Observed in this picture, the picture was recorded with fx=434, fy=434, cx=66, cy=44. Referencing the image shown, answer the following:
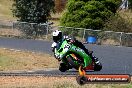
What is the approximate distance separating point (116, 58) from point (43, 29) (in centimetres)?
1578

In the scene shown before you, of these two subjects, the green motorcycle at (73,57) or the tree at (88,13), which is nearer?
the green motorcycle at (73,57)

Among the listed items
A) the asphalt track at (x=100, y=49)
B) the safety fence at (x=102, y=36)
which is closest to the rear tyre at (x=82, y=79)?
the asphalt track at (x=100, y=49)

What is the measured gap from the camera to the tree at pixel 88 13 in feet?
159

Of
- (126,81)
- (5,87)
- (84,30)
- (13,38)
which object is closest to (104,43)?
(84,30)

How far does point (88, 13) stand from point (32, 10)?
7.50 m

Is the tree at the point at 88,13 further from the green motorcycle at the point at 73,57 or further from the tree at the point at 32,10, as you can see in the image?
the green motorcycle at the point at 73,57

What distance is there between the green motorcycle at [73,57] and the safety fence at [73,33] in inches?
1347

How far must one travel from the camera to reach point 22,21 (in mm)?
52906

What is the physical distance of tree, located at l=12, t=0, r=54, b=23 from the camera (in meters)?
52.4

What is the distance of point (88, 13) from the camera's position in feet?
160

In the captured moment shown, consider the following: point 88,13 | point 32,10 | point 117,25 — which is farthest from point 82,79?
point 32,10

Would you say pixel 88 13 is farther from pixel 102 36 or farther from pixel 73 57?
pixel 73 57

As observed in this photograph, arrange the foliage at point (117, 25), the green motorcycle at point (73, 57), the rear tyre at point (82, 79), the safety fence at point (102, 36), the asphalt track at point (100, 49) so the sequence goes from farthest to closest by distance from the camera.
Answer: the foliage at point (117, 25), the safety fence at point (102, 36), the asphalt track at point (100, 49), the rear tyre at point (82, 79), the green motorcycle at point (73, 57)

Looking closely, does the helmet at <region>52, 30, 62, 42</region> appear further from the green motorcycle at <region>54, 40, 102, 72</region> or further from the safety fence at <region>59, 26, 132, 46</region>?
the safety fence at <region>59, 26, 132, 46</region>
